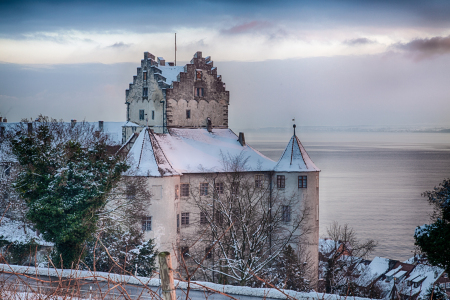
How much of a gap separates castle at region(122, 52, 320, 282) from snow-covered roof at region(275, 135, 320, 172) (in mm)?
69

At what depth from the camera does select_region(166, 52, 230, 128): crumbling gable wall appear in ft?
129

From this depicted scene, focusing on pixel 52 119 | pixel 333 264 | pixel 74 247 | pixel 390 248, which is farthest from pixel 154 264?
pixel 390 248

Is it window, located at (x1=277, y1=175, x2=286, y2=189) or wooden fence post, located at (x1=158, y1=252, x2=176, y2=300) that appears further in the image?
window, located at (x1=277, y1=175, x2=286, y2=189)

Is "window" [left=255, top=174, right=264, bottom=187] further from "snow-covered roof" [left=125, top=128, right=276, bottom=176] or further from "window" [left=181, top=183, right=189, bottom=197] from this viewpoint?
"window" [left=181, top=183, right=189, bottom=197]

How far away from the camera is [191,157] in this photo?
34.8 meters

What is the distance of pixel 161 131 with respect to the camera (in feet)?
128

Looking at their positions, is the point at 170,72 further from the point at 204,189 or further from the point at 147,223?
the point at 147,223

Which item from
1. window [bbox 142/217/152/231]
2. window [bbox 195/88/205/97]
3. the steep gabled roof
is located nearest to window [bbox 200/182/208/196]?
the steep gabled roof

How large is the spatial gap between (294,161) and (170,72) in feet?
41.4

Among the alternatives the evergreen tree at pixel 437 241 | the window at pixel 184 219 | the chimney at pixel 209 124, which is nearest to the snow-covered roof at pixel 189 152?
the chimney at pixel 209 124

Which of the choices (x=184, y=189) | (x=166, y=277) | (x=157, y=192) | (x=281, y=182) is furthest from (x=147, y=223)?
(x=166, y=277)

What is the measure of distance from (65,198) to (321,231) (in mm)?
51436

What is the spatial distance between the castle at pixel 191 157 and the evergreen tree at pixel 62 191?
317 inches

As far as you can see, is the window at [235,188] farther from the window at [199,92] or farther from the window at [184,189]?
the window at [199,92]
